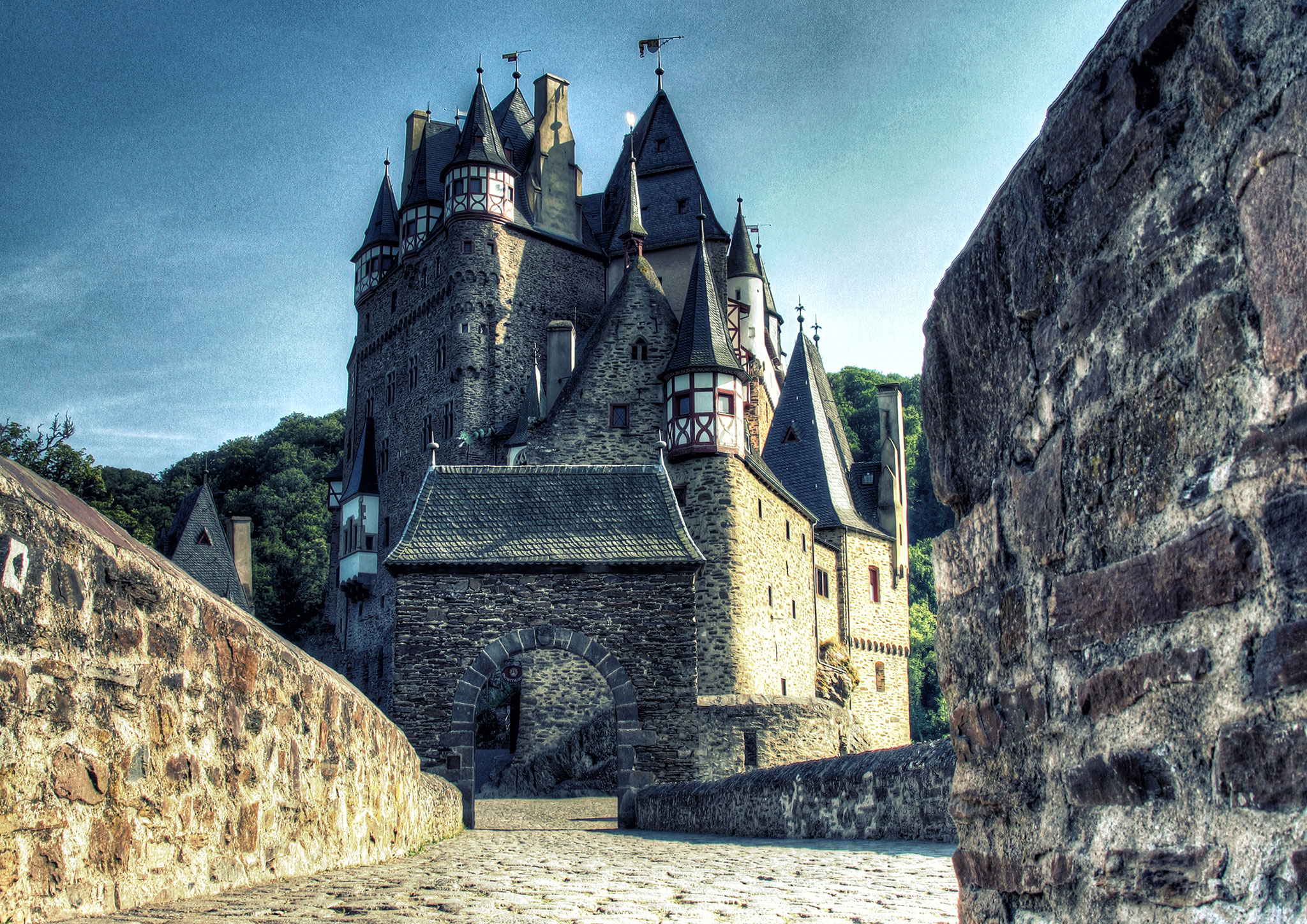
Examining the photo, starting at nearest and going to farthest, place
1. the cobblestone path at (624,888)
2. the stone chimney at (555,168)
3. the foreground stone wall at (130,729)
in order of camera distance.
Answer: the foreground stone wall at (130,729), the cobblestone path at (624,888), the stone chimney at (555,168)

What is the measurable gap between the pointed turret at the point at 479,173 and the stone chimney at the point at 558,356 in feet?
20.3

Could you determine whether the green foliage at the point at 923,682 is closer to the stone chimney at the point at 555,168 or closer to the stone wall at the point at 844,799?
the stone chimney at the point at 555,168

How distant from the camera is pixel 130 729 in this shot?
→ 14.6 feet

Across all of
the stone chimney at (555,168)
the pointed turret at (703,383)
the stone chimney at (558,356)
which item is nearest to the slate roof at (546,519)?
the pointed turret at (703,383)

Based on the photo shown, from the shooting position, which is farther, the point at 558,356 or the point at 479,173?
the point at 479,173

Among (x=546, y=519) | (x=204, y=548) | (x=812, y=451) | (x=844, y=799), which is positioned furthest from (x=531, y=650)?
(x=204, y=548)

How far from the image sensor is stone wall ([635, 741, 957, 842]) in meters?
8.34

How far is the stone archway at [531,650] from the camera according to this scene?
60.3ft

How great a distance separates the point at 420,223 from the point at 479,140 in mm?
5609

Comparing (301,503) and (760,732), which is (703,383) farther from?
(301,503)

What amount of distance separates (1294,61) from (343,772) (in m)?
6.60

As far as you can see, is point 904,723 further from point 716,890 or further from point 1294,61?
point 1294,61

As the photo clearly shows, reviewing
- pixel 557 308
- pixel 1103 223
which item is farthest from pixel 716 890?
pixel 557 308

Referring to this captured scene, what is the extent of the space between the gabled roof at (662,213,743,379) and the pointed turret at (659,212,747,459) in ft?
0.06
